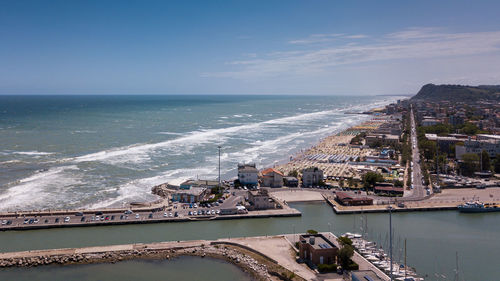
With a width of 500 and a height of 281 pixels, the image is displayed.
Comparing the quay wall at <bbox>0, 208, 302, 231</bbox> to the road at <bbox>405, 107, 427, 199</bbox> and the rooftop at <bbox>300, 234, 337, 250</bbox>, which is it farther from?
the road at <bbox>405, 107, 427, 199</bbox>

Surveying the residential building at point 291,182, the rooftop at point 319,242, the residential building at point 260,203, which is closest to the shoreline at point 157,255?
the rooftop at point 319,242

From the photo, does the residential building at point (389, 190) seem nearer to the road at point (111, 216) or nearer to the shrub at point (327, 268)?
the road at point (111, 216)

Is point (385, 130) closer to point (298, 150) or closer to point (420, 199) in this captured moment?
point (298, 150)

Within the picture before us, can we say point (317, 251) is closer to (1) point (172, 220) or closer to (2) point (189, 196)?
(1) point (172, 220)

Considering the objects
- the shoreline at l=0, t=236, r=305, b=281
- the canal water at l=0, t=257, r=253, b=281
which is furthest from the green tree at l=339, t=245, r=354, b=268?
the canal water at l=0, t=257, r=253, b=281

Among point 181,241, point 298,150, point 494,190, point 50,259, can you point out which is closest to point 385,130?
point 298,150

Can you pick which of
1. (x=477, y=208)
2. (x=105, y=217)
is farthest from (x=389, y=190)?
(x=105, y=217)
